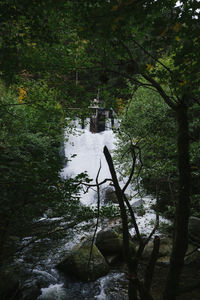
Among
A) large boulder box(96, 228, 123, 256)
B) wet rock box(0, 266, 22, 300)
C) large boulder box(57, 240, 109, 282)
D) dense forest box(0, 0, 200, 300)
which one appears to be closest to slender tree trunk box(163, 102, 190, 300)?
dense forest box(0, 0, 200, 300)

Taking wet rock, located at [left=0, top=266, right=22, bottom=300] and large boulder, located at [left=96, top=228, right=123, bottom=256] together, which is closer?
wet rock, located at [left=0, top=266, right=22, bottom=300]

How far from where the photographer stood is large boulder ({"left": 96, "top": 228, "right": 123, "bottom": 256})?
7.53 metres

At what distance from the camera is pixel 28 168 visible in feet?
9.14

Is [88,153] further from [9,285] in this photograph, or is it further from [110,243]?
[9,285]

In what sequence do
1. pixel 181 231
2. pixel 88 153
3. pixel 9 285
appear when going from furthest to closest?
pixel 88 153 → pixel 9 285 → pixel 181 231

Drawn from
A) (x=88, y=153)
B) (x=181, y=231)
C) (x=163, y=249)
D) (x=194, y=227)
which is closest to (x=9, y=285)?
(x=181, y=231)

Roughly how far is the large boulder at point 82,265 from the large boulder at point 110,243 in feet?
2.57

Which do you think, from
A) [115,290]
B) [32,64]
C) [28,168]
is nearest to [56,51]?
[32,64]

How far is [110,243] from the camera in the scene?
7.61 metres

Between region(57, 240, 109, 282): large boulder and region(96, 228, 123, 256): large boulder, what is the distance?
2.57 ft

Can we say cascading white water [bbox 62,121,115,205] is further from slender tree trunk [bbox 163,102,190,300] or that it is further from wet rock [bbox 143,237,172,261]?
slender tree trunk [bbox 163,102,190,300]

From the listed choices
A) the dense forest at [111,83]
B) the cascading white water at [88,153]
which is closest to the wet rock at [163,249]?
the dense forest at [111,83]

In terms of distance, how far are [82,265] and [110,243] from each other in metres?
1.66

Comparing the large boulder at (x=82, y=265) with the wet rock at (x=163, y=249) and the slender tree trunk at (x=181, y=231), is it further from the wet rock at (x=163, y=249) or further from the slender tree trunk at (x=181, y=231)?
the slender tree trunk at (x=181, y=231)
